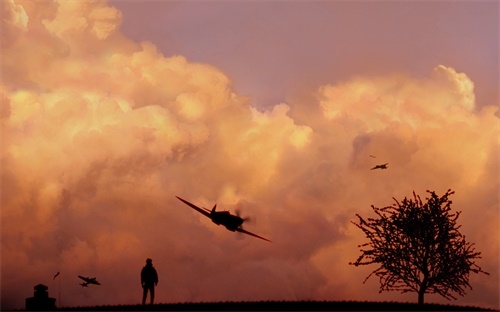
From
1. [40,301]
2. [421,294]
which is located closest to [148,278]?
[40,301]

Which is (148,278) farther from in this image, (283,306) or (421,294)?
(421,294)

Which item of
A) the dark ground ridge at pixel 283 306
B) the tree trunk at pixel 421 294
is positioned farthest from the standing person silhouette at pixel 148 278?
the tree trunk at pixel 421 294

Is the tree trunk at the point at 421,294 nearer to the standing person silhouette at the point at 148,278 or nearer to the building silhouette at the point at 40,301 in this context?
the standing person silhouette at the point at 148,278

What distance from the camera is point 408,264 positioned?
182 ft

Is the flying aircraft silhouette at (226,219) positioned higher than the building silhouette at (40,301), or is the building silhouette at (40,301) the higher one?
the flying aircraft silhouette at (226,219)

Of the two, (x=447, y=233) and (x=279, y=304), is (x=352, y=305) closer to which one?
(x=279, y=304)

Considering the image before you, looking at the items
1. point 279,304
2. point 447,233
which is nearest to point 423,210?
point 447,233

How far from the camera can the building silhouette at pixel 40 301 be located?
4753cm

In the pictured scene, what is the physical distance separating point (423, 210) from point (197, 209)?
17.5 metres

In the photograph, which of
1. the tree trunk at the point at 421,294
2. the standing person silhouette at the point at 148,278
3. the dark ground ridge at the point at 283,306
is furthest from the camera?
the tree trunk at the point at 421,294

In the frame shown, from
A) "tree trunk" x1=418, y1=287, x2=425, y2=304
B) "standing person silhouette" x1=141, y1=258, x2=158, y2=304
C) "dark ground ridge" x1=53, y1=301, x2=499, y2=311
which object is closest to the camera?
"dark ground ridge" x1=53, y1=301, x2=499, y2=311

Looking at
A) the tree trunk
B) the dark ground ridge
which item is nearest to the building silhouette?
the dark ground ridge

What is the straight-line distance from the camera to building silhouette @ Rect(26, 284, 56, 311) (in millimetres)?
47531

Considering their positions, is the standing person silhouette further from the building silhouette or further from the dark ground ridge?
the building silhouette
